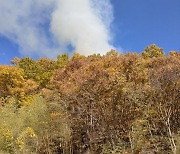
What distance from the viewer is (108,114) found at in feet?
58.7

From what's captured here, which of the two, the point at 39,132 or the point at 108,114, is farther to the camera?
the point at 39,132

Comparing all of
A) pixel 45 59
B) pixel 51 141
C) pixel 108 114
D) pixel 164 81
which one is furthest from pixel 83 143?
pixel 45 59

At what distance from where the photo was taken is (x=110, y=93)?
1722cm

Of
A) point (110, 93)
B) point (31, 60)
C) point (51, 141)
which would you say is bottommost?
point (51, 141)

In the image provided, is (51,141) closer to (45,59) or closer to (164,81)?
(164,81)

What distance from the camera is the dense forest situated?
1689 cm

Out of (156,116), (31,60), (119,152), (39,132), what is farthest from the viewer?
(31,60)

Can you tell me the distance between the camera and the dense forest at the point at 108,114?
55.4 ft

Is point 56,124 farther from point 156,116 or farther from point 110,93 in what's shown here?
point 156,116

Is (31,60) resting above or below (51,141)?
above

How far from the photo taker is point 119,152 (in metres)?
16.6

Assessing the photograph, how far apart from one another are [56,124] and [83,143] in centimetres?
202

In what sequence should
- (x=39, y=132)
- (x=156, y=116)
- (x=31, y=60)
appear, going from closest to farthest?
(x=156, y=116) < (x=39, y=132) < (x=31, y=60)

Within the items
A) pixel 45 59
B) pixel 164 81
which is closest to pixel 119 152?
pixel 164 81
